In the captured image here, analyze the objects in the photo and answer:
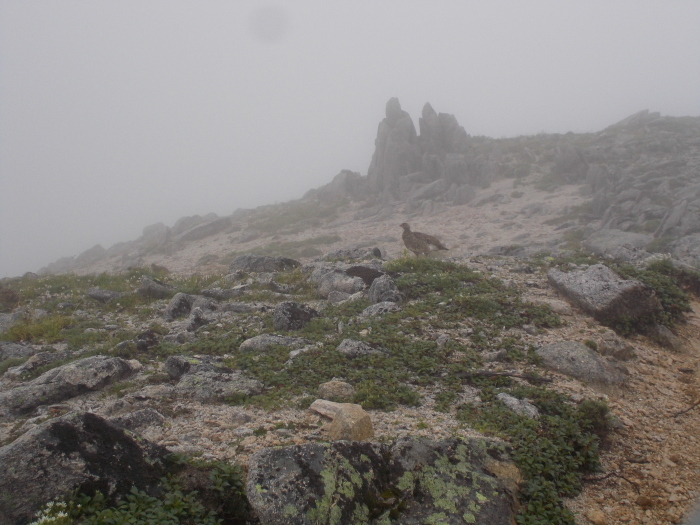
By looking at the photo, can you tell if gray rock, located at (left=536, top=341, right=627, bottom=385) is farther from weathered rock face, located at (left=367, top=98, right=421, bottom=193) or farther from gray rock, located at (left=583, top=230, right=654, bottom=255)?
weathered rock face, located at (left=367, top=98, right=421, bottom=193)

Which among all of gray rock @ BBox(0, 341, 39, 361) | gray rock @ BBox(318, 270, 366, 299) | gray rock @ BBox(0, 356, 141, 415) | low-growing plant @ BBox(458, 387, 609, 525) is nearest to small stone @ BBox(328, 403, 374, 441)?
low-growing plant @ BBox(458, 387, 609, 525)

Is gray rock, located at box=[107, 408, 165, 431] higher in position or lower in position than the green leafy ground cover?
higher

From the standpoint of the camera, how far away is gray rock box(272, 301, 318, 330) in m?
10.4

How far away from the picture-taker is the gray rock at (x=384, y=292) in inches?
449

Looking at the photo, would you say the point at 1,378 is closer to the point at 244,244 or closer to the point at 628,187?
the point at 244,244

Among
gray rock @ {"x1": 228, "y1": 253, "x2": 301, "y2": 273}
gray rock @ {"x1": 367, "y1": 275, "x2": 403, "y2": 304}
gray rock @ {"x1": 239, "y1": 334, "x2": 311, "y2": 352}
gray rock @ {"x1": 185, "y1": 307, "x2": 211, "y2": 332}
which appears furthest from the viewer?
gray rock @ {"x1": 228, "y1": 253, "x2": 301, "y2": 273}

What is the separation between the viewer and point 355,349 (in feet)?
27.9

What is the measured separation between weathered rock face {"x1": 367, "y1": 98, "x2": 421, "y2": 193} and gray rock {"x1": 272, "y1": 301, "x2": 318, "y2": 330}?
3834 centimetres

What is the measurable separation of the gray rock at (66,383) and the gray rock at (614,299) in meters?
9.52

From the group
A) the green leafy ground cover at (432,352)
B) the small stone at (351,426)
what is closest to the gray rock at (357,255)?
the green leafy ground cover at (432,352)

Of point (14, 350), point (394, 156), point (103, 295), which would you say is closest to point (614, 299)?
point (14, 350)

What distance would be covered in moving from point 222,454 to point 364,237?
32623 mm

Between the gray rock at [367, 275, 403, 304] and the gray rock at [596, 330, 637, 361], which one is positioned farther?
the gray rock at [367, 275, 403, 304]

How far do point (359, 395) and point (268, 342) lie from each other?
3025 millimetres
